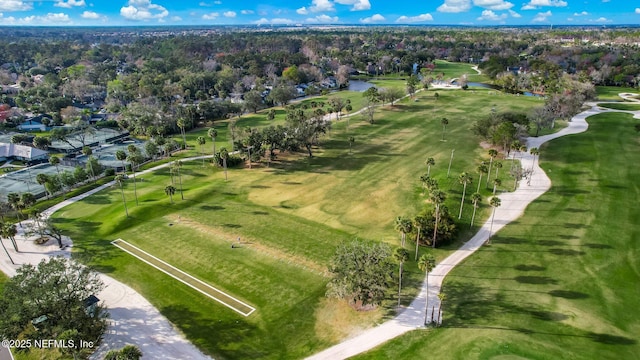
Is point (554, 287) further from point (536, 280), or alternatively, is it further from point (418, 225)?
point (418, 225)

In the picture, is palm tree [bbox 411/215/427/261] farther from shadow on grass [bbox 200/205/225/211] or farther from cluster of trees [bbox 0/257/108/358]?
cluster of trees [bbox 0/257/108/358]

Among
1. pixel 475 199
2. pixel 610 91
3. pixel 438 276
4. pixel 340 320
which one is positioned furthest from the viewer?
pixel 610 91

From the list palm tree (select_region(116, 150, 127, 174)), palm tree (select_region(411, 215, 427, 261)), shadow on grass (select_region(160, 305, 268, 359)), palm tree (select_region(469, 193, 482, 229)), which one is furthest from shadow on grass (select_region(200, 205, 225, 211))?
palm tree (select_region(469, 193, 482, 229))

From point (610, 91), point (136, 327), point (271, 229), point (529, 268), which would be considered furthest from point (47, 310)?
point (610, 91)

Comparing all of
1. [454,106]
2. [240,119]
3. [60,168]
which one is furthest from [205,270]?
[454,106]

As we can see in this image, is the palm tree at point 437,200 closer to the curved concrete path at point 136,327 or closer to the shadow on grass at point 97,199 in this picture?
the curved concrete path at point 136,327

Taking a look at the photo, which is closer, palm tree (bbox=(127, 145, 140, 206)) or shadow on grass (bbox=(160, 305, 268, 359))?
shadow on grass (bbox=(160, 305, 268, 359))
